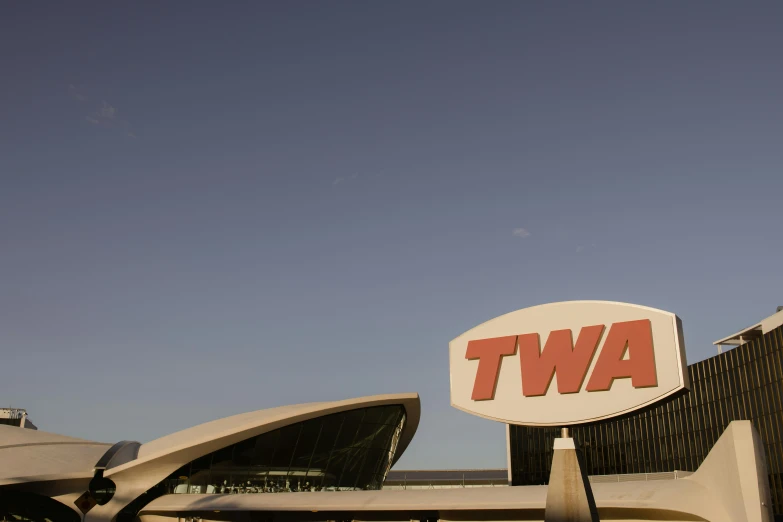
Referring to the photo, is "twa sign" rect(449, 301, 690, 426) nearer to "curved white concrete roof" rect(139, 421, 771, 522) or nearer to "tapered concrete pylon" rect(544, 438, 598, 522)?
"tapered concrete pylon" rect(544, 438, 598, 522)

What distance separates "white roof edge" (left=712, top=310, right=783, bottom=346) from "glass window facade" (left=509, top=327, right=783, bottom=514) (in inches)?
178

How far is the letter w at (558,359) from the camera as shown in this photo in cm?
2167

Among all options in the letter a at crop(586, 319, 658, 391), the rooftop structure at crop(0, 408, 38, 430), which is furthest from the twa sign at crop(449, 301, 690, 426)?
the rooftop structure at crop(0, 408, 38, 430)

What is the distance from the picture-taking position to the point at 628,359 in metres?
21.0

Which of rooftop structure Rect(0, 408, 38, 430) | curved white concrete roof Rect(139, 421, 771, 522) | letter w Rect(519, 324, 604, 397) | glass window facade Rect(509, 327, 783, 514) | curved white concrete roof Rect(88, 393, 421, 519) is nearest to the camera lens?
letter w Rect(519, 324, 604, 397)

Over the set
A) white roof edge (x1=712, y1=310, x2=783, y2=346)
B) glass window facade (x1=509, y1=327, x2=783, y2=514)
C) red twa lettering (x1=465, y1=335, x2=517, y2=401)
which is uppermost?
white roof edge (x1=712, y1=310, x2=783, y2=346)

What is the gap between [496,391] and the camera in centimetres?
2320

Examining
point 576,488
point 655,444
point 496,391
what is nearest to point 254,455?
point 496,391

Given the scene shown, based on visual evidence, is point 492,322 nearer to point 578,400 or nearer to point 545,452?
point 578,400

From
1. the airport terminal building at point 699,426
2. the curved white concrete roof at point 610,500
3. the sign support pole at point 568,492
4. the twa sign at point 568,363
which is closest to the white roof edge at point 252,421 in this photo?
the curved white concrete roof at point 610,500

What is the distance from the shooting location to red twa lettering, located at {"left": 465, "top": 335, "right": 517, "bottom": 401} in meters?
23.3

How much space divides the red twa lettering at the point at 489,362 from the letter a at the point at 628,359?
3089 mm

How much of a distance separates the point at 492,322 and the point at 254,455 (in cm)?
2545

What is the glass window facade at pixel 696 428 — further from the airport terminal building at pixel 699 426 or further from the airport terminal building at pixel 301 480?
the airport terminal building at pixel 301 480
